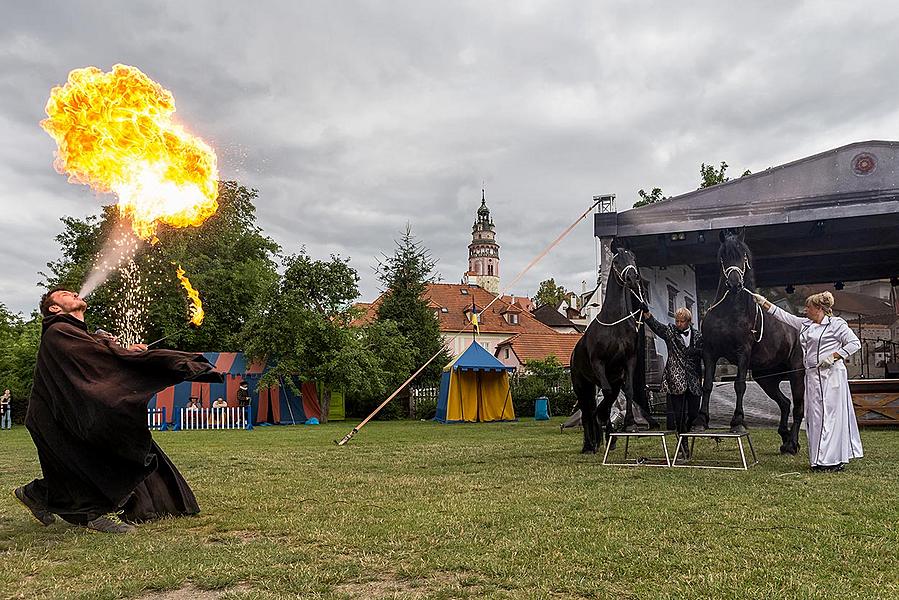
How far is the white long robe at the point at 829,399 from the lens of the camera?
8133mm

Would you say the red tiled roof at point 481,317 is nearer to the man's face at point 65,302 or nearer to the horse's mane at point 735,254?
the horse's mane at point 735,254

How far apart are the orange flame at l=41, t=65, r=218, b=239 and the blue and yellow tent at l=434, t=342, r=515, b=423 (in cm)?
1748

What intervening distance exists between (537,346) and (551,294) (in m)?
35.0

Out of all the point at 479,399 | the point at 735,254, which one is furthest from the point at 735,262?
the point at 479,399

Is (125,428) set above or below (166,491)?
above

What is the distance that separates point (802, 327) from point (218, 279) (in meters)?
27.9

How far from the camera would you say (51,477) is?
5.39 meters

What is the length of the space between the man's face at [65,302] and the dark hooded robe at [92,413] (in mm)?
100

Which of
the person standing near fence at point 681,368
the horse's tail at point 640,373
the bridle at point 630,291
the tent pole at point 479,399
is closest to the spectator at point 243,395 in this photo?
the tent pole at point 479,399

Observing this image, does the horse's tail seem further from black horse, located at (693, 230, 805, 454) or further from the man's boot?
the man's boot

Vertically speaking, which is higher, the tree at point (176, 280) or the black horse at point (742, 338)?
the tree at point (176, 280)

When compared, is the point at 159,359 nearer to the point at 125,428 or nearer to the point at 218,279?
the point at 125,428

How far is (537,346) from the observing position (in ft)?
168

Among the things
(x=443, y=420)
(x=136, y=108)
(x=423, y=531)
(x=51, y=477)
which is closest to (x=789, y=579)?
(x=423, y=531)
